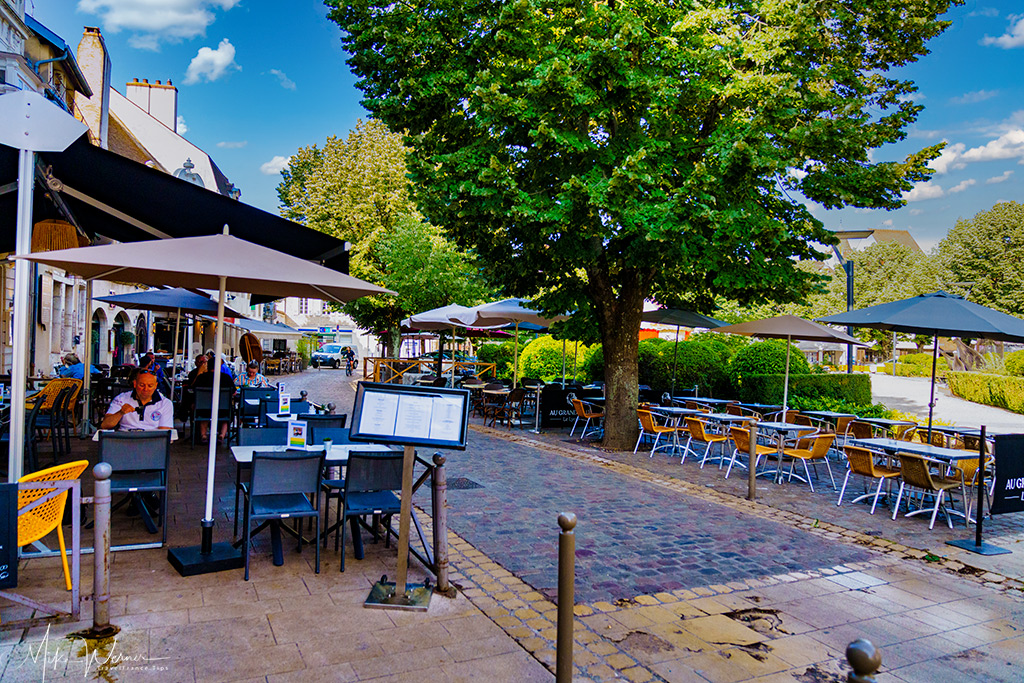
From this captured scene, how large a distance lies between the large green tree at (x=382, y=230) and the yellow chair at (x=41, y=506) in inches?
736

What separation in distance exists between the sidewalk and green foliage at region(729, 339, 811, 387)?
9217 mm

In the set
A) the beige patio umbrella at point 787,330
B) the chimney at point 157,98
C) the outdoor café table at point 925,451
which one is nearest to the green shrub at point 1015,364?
the beige patio umbrella at point 787,330

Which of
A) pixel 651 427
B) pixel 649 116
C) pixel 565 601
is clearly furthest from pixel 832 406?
pixel 565 601

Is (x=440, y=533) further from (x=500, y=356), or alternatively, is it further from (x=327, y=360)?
(x=327, y=360)

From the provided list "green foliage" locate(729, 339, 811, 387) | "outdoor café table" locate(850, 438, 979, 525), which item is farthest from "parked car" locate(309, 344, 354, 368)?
"outdoor café table" locate(850, 438, 979, 525)

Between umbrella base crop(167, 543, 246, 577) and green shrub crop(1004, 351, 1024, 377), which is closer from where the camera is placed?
umbrella base crop(167, 543, 246, 577)

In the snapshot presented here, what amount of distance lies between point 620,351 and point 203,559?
8.70 meters

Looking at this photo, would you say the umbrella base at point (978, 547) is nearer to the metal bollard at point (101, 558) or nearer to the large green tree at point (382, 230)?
the metal bollard at point (101, 558)

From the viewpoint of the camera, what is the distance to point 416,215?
2864 centimetres

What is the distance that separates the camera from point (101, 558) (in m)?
3.83

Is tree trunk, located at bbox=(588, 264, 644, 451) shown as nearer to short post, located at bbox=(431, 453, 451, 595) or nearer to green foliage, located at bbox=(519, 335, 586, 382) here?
short post, located at bbox=(431, 453, 451, 595)

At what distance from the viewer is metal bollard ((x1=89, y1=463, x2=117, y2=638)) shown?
3.78m

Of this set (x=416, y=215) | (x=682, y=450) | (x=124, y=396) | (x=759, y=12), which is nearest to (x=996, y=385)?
(x=682, y=450)

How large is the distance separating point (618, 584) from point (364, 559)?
2097 mm
